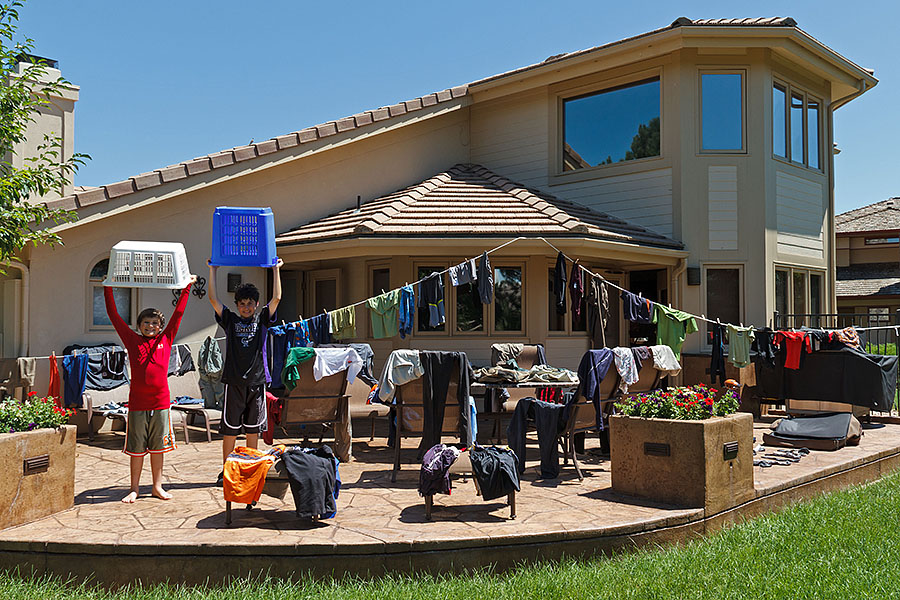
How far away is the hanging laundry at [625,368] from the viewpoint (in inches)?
280

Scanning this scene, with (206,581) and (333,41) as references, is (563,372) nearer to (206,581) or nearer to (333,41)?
(206,581)

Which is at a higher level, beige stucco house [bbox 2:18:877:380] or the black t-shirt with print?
beige stucco house [bbox 2:18:877:380]

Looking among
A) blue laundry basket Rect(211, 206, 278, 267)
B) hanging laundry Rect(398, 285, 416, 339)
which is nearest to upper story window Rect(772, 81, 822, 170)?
hanging laundry Rect(398, 285, 416, 339)

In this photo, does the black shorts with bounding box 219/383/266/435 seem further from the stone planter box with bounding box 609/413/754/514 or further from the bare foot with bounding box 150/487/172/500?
the stone planter box with bounding box 609/413/754/514

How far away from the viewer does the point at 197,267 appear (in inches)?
417

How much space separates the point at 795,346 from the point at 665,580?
23.7 ft

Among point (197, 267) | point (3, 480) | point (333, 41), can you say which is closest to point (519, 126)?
point (333, 41)

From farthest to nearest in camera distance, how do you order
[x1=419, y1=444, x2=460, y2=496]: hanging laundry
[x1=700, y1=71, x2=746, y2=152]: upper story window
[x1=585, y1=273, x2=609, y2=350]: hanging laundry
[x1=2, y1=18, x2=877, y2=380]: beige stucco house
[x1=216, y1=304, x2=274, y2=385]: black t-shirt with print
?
1. [x1=700, y1=71, x2=746, y2=152]: upper story window
2. [x1=2, y1=18, x2=877, y2=380]: beige stucco house
3. [x1=585, y1=273, x2=609, y2=350]: hanging laundry
4. [x1=216, y1=304, x2=274, y2=385]: black t-shirt with print
5. [x1=419, y1=444, x2=460, y2=496]: hanging laundry

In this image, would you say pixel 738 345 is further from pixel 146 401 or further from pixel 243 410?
pixel 146 401

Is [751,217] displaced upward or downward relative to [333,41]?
downward

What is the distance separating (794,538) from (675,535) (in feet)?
3.01

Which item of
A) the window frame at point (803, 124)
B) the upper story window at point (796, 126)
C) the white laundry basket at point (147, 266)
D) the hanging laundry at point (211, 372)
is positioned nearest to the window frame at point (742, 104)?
the window frame at point (803, 124)

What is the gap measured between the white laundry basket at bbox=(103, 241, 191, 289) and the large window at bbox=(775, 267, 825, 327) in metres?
9.69

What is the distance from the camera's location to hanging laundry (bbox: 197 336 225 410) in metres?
9.05
